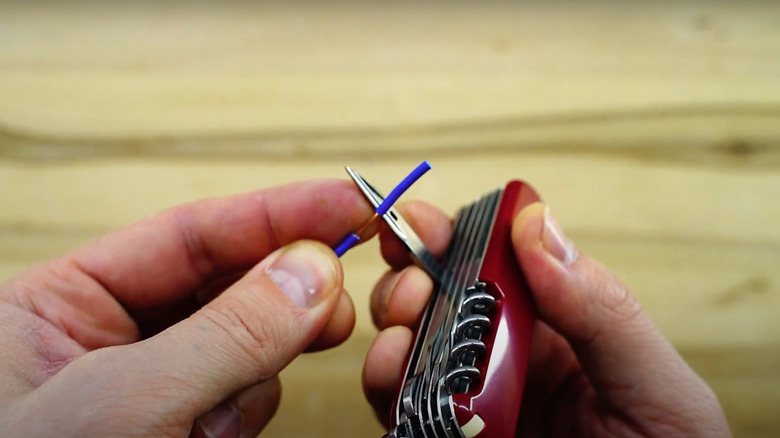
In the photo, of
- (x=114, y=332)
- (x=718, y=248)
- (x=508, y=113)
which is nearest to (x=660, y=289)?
(x=718, y=248)

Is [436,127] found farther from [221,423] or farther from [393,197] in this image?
[221,423]

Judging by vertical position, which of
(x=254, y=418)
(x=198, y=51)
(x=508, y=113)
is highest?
(x=198, y=51)

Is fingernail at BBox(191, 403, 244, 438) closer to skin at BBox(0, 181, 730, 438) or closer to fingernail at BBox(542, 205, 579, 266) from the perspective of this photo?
skin at BBox(0, 181, 730, 438)

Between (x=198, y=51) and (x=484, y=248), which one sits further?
(x=198, y=51)

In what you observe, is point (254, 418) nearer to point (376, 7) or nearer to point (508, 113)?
point (508, 113)

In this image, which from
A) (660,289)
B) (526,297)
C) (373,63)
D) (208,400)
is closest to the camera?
(208,400)

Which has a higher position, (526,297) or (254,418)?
(526,297)

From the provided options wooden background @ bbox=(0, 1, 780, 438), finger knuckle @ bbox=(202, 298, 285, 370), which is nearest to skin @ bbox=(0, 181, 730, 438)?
finger knuckle @ bbox=(202, 298, 285, 370)

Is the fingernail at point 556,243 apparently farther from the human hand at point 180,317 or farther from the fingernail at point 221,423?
the fingernail at point 221,423
